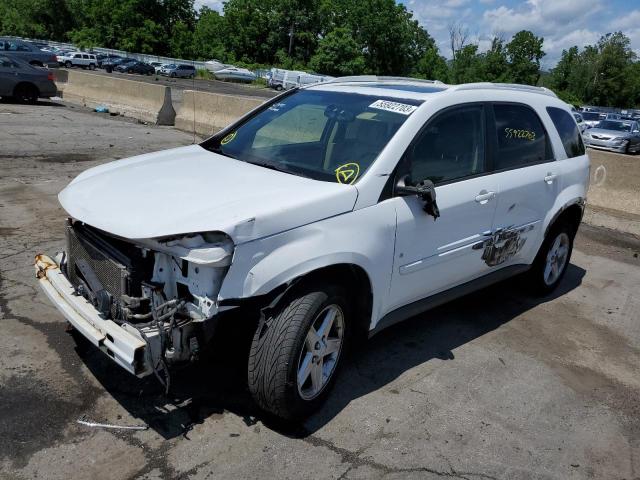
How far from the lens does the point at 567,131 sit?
18.2 ft

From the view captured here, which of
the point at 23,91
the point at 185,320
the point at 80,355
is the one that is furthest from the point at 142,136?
the point at 185,320

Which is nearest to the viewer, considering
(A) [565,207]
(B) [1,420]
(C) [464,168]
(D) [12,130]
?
(B) [1,420]

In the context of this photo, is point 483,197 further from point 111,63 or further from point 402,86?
point 111,63

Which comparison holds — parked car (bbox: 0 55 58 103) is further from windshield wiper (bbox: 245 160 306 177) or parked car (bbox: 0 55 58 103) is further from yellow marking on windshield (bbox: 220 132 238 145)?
windshield wiper (bbox: 245 160 306 177)

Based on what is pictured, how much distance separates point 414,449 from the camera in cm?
335

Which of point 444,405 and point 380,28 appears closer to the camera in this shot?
point 444,405

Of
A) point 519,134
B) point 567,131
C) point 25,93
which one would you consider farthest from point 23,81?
point 519,134

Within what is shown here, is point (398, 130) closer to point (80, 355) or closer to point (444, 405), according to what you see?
point (444, 405)

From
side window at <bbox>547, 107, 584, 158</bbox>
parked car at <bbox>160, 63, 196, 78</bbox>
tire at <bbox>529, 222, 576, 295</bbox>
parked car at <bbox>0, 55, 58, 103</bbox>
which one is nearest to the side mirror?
tire at <bbox>529, 222, 576, 295</bbox>

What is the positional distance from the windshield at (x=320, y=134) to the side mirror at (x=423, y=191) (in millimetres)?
243

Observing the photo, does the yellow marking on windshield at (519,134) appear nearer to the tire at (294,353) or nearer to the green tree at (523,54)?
the tire at (294,353)

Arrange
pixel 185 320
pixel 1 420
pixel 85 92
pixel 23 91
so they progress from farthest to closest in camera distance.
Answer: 1. pixel 85 92
2. pixel 23 91
3. pixel 1 420
4. pixel 185 320

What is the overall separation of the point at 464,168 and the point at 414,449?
2.01 metres

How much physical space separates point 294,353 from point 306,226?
0.68 meters
